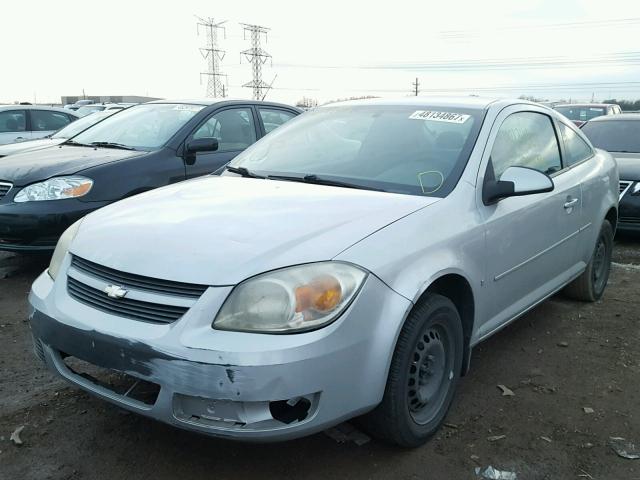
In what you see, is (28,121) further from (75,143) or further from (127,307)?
(127,307)

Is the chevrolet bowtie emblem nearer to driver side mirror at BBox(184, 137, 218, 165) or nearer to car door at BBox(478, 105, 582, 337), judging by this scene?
car door at BBox(478, 105, 582, 337)

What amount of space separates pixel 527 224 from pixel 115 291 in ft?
7.42

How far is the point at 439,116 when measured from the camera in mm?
3512

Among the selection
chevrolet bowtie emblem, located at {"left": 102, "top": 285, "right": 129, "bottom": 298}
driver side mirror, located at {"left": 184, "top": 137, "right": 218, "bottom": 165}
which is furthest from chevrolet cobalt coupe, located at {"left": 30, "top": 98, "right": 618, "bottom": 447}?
driver side mirror, located at {"left": 184, "top": 137, "right": 218, "bottom": 165}

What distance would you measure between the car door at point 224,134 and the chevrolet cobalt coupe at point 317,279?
82.3 inches

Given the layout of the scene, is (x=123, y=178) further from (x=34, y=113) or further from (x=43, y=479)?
(x=34, y=113)

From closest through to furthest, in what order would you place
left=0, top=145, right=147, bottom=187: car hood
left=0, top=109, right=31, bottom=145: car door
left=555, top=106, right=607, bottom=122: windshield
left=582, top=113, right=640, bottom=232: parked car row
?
left=0, top=145, right=147, bottom=187: car hood, left=582, top=113, right=640, bottom=232: parked car row, left=0, top=109, right=31, bottom=145: car door, left=555, top=106, right=607, bottom=122: windshield

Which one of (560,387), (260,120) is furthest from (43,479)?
(260,120)

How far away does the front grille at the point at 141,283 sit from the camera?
7.40ft

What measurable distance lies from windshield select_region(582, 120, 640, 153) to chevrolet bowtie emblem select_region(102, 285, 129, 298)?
741 centimetres

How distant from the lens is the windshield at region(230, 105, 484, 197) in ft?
10.3

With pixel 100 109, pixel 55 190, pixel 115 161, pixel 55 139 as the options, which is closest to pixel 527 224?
pixel 115 161

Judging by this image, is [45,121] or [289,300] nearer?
[289,300]

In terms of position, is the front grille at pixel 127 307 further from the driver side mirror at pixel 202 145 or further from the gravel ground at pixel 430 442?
the driver side mirror at pixel 202 145
